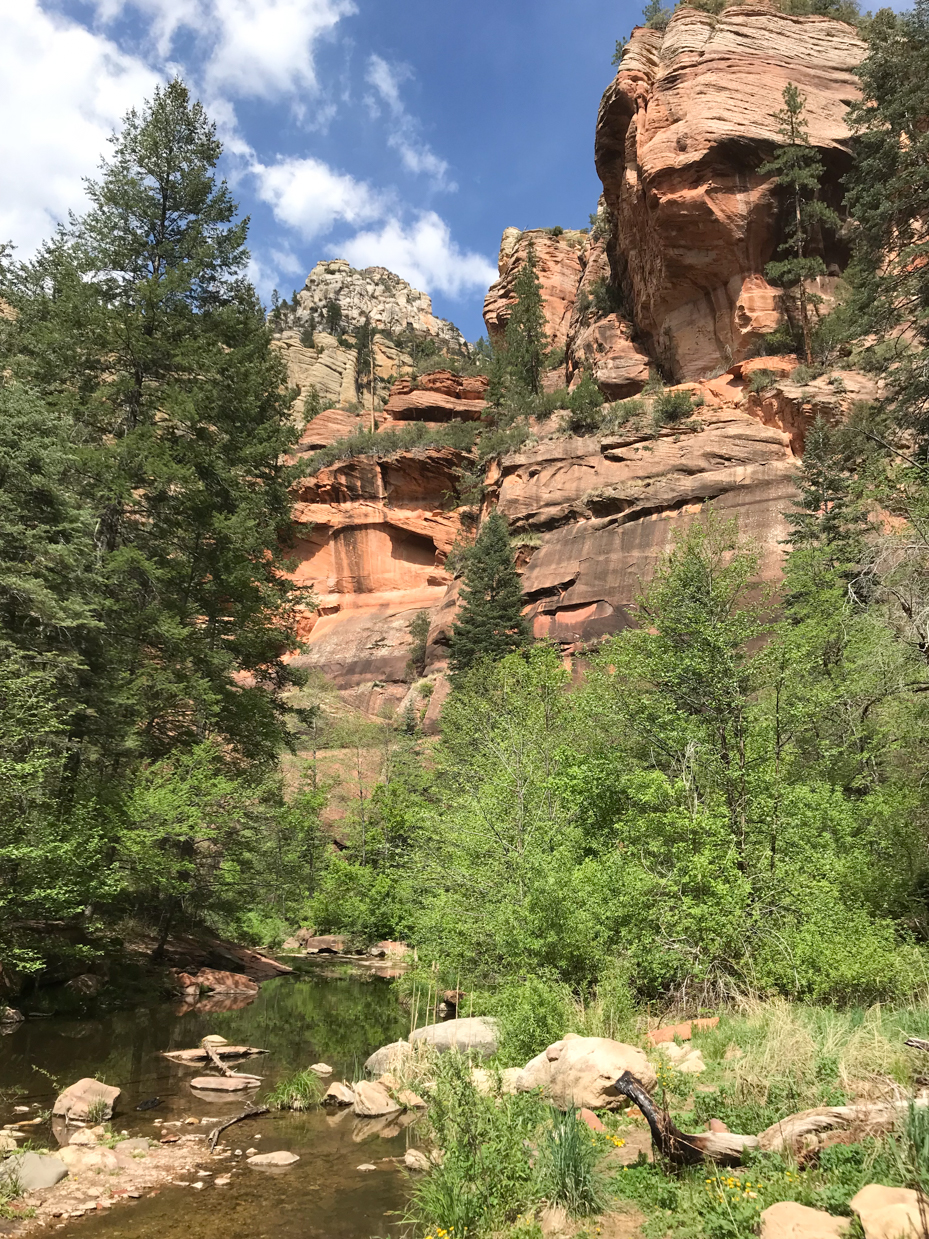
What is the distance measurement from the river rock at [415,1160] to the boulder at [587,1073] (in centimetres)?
122

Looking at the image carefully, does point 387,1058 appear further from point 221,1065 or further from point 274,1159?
point 274,1159

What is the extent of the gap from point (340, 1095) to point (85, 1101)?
10.4 ft

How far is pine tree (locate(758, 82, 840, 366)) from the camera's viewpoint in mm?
37938

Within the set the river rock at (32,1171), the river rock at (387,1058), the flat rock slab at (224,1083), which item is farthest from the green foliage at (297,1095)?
the river rock at (32,1171)

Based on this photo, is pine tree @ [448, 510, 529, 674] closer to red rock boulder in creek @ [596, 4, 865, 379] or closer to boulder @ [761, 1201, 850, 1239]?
red rock boulder in creek @ [596, 4, 865, 379]

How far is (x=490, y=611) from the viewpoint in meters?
35.4

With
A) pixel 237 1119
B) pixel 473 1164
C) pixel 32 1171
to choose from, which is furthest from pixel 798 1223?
pixel 237 1119

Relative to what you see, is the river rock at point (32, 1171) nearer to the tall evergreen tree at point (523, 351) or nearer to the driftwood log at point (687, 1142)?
the driftwood log at point (687, 1142)

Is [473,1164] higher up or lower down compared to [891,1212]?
lower down

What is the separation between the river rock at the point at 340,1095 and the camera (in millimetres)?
10320

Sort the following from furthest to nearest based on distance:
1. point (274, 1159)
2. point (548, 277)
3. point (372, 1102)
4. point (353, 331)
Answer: point (353, 331)
point (548, 277)
point (372, 1102)
point (274, 1159)

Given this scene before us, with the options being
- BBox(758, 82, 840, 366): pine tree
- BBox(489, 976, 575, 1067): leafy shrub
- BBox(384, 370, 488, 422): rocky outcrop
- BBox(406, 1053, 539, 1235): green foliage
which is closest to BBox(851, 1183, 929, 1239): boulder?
BBox(406, 1053, 539, 1235): green foliage

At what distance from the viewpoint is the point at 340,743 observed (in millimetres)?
43250

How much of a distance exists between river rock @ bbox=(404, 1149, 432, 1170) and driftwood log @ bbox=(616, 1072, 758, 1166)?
2.79 m
